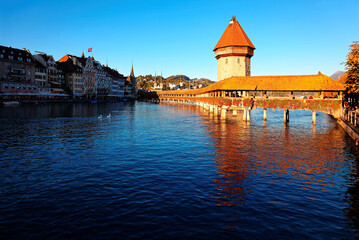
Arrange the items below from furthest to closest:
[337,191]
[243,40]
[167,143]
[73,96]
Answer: [73,96]
[243,40]
[167,143]
[337,191]

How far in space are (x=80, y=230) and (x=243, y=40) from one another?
7569 centimetres

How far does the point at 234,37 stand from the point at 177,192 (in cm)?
7159

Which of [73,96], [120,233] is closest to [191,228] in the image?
[120,233]

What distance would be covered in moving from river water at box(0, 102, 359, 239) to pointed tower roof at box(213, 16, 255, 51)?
5809 centimetres

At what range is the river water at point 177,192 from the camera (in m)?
→ 9.41

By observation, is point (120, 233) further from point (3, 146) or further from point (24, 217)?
point (3, 146)

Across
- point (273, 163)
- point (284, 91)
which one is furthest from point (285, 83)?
point (273, 163)

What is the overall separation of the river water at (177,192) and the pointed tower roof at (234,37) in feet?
191

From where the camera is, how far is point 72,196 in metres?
12.2

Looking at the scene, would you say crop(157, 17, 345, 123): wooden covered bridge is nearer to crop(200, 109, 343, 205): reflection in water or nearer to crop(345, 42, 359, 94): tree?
crop(345, 42, 359, 94): tree

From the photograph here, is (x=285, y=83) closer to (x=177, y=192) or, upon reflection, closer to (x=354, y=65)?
(x=354, y=65)

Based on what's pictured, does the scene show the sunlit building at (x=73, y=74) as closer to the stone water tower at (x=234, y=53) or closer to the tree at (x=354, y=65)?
the stone water tower at (x=234, y=53)

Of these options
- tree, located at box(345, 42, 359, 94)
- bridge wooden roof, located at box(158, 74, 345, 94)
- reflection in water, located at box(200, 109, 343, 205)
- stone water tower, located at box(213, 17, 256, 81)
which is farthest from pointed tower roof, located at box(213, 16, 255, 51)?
reflection in water, located at box(200, 109, 343, 205)

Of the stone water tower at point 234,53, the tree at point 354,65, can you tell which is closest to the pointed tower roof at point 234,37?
the stone water tower at point 234,53
